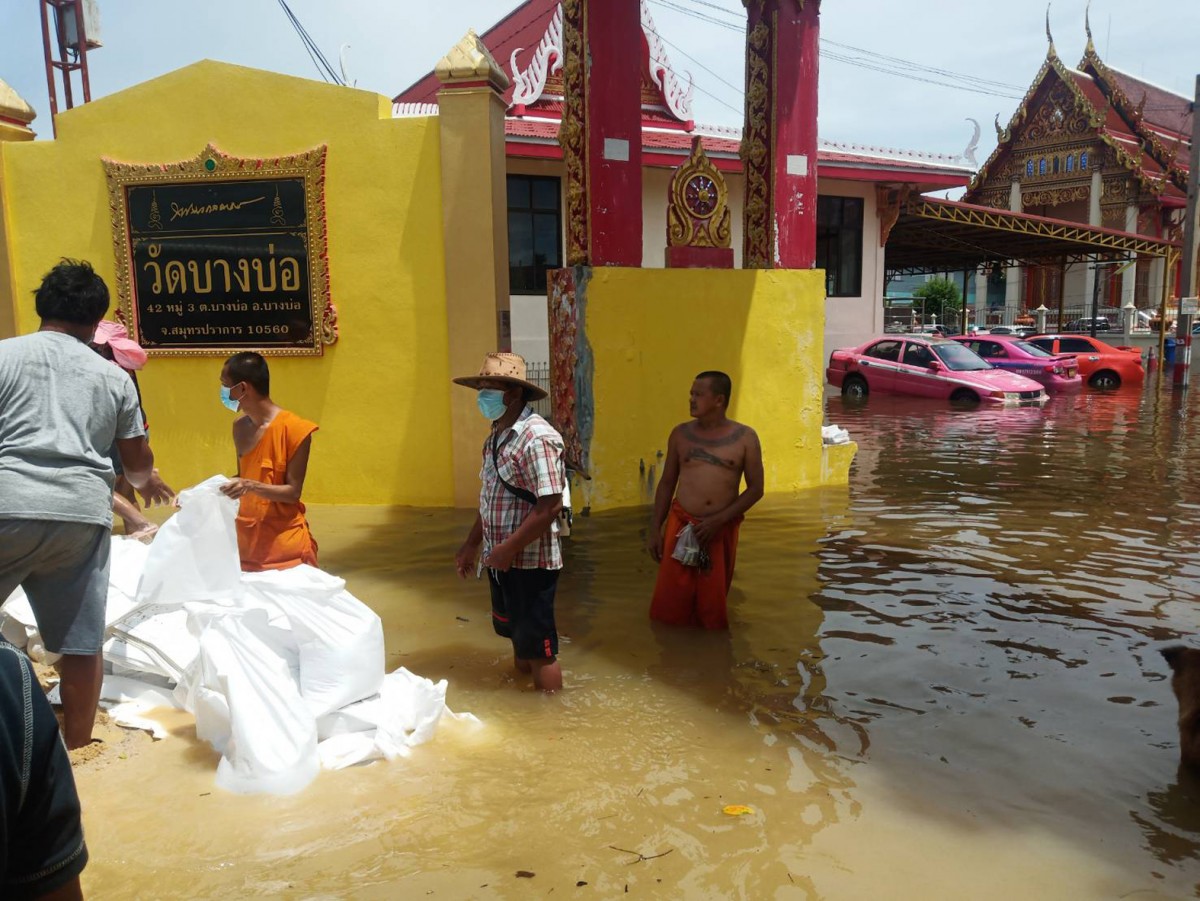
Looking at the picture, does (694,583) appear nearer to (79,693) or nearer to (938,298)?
(79,693)

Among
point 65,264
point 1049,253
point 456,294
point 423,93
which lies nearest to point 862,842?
point 65,264

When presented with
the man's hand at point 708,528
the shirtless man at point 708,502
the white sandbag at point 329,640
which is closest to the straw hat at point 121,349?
the white sandbag at point 329,640

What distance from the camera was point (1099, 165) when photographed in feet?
101

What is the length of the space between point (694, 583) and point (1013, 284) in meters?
42.6

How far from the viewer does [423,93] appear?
65.1ft

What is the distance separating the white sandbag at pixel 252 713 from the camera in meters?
3.26

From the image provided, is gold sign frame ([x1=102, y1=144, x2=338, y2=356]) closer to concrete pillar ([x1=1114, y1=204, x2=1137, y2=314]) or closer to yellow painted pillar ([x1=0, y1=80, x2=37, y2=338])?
yellow painted pillar ([x1=0, y1=80, x2=37, y2=338])

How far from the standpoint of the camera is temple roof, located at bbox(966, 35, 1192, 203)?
2930cm

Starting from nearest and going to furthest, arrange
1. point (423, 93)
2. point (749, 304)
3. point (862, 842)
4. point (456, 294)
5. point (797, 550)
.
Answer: point (862, 842), point (797, 550), point (456, 294), point (749, 304), point (423, 93)

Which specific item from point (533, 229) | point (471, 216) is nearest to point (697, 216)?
point (471, 216)

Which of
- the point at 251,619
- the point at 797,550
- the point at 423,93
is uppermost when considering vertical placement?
the point at 423,93

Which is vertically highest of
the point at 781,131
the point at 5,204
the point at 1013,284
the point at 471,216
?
the point at 781,131

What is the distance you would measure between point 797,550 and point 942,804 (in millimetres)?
3749

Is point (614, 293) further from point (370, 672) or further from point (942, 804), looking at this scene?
point (942, 804)
